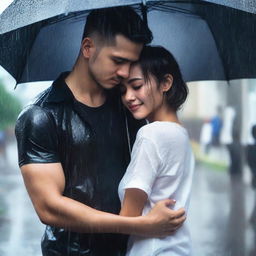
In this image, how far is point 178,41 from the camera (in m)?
3.13

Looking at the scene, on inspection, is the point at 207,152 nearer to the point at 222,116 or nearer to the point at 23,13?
the point at 222,116

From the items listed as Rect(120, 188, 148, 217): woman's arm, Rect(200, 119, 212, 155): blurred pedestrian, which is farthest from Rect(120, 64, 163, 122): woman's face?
Rect(200, 119, 212, 155): blurred pedestrian

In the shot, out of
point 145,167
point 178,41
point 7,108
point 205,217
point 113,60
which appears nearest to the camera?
point 145,167

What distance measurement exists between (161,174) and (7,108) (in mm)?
8324

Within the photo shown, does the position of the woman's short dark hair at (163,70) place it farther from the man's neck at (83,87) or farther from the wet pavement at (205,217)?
the wet pavement at (205,217)

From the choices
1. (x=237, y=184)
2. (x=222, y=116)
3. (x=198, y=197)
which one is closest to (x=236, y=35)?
(x=198, y=197)

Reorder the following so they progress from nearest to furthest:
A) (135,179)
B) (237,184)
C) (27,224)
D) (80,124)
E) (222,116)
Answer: (135,179)
(80,124)
(27,224)
(237,184)
(222,116)

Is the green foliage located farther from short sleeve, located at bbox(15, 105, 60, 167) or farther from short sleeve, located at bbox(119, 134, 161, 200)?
short sleeve, located at bbox(119, 134, 161, 200)

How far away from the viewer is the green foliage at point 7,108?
9734 millimetres

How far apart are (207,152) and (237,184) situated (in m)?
1.54

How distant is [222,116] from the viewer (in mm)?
12047

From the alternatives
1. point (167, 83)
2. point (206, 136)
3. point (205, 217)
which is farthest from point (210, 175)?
point (167, 83)

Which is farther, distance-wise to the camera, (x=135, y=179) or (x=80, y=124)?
(x=80, y=124)

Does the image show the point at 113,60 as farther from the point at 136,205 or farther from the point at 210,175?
the point at 210,175
